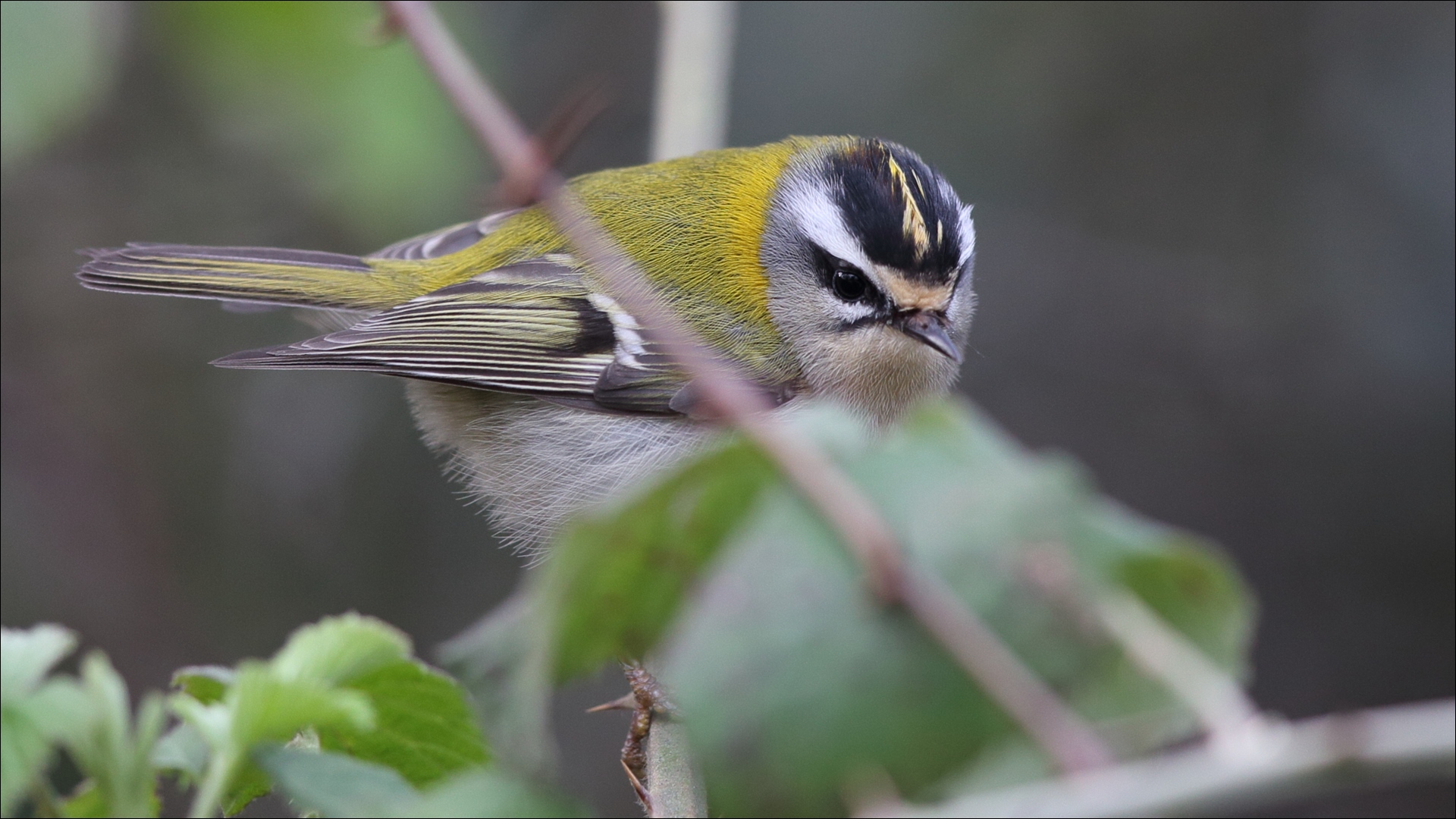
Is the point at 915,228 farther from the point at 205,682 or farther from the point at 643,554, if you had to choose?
the point at 643,554

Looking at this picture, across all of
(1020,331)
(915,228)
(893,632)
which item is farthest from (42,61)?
(1020,331)

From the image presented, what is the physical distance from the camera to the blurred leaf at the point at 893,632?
628 millimetres

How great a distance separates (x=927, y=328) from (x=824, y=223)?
0.37 metres

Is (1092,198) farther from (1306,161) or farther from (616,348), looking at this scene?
(616,348)

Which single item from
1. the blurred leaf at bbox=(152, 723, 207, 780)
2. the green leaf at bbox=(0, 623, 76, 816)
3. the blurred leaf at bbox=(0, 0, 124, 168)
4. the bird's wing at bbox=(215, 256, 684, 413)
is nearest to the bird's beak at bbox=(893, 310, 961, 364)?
the bird's wing at bbox=(215, 256, 684, 413)

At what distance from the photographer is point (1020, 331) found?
4.99 m

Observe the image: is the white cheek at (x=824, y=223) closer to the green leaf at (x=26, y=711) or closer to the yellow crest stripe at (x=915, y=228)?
the yellow crest stripe at (x=915, y=228)

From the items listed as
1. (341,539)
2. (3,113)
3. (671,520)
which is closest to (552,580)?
(671,520)

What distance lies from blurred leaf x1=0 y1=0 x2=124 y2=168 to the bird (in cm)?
61

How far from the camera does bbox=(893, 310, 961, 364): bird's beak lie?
246 centimetres

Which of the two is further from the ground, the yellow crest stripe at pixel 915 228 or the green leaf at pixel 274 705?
the yellow crest stripe at pixel 915 228

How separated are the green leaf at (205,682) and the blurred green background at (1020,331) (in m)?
2.88

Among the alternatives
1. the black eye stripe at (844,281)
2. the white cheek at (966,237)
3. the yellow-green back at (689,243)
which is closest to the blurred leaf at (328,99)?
the yellow-green back at (689,243)

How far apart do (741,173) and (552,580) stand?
250 cm
